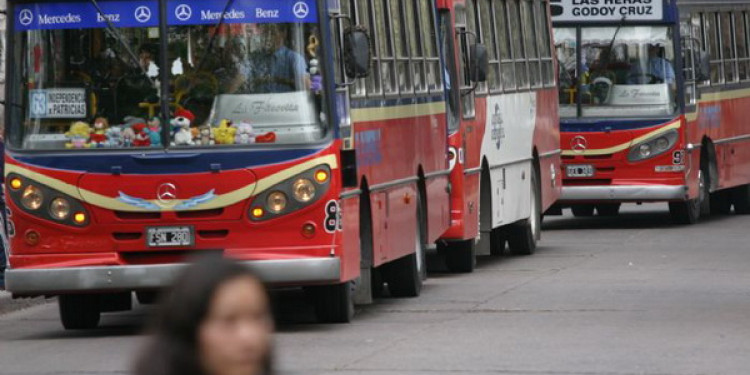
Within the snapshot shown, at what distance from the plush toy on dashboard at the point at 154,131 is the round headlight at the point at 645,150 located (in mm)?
14121

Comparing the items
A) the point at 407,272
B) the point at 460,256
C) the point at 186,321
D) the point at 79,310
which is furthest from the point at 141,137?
the point at 186,321

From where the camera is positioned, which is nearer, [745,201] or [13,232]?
[13,232]

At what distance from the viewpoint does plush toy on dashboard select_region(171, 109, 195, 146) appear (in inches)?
564

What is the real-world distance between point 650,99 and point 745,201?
5.30m

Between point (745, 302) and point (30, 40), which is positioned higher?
point (30, 40)

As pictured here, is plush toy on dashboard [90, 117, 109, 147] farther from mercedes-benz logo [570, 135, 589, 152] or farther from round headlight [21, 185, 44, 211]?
mercedes-benz logo [570, 135, 589, 152]

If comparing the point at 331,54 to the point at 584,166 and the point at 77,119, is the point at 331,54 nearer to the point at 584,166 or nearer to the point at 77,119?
the point at 77,119

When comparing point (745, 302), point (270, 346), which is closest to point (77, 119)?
point (745, 302)

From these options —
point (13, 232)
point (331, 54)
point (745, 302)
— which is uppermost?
point (331, 54)

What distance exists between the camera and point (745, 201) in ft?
106

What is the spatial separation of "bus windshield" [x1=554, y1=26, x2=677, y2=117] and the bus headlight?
0.95 feet

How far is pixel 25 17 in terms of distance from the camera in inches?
570

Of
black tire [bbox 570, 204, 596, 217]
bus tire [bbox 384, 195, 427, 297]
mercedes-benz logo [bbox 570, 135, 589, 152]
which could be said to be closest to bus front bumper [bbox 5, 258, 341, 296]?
bus tire [bbox 384, 195, 427, 297]

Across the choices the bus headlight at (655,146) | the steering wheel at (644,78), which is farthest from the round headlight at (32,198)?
the bus headlight at (655,146)
